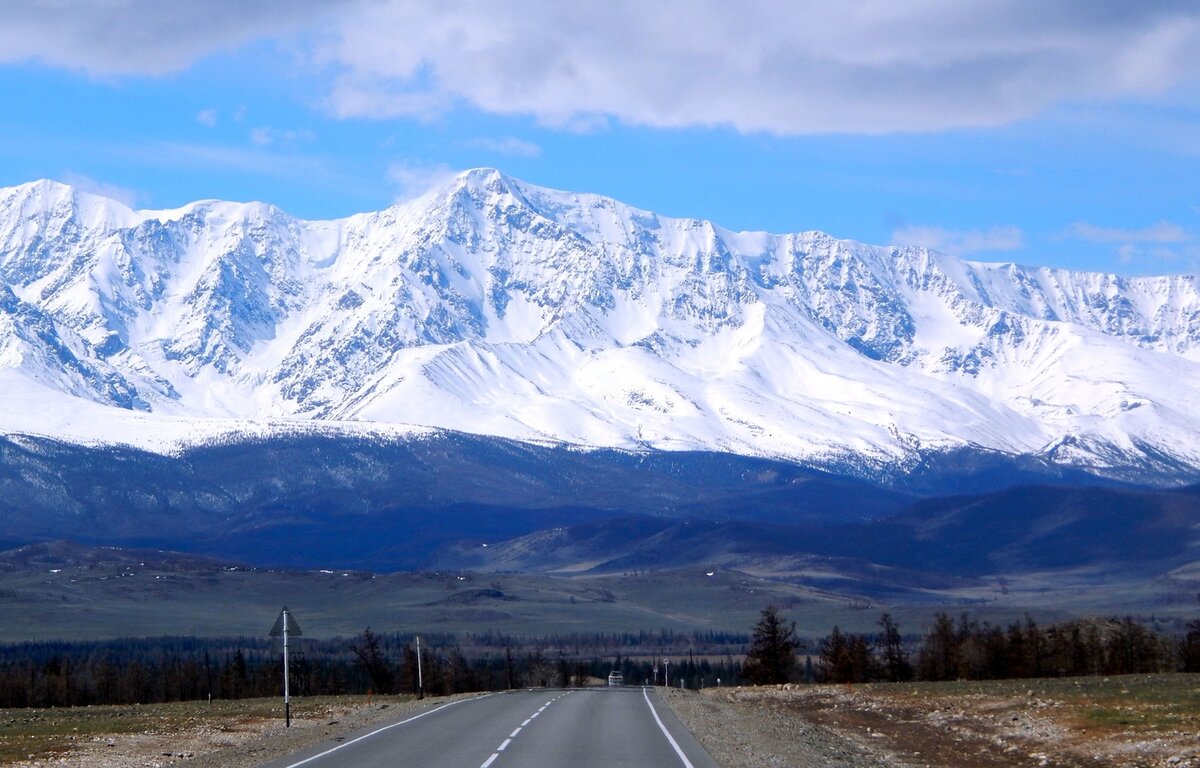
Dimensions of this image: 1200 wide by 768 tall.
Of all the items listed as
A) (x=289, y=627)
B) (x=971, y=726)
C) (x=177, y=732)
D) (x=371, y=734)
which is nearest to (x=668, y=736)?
(x=371, y=734)

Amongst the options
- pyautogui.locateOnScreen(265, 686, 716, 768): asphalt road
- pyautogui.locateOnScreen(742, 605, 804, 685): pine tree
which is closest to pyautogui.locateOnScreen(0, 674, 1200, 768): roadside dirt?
pyautogui.locateOnScreen(265, 686, 716, 768): asphalt road

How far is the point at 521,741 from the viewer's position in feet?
164

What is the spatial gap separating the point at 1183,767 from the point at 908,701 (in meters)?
25.8

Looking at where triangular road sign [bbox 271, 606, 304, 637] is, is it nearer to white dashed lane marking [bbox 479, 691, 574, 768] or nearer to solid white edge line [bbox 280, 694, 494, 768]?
solid white edge line [bbox 280, 694, 494, 768]

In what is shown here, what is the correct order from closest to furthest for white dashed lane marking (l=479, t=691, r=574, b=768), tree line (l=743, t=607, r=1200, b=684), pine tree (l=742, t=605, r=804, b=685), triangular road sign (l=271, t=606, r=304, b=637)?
white dashed lane marking (l=479, t=691, r=574, b=768) → triangular road sign (l=271, t=606, r=304, b=637) → tree line (l=743, t=607, r=1200, b=684) → pine tree (l=742, t=605, r=804, b=685)

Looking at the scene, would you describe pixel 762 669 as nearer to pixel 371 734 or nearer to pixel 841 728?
pixel 841 728

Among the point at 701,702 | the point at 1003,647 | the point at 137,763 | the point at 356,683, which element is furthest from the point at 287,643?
the point at 356,683

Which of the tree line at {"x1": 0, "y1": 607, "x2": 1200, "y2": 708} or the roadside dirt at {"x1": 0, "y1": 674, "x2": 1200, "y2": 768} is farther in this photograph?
the tree line at {"x1": 0, "y1": 607, "x2": 1200, "y2": 708}

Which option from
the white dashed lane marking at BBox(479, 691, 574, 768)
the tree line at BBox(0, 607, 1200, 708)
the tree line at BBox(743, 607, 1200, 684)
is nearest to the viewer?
the white dashed lane marking at BBox(479, 691, 574, 768)

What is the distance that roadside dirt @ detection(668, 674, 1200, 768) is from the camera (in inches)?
1836

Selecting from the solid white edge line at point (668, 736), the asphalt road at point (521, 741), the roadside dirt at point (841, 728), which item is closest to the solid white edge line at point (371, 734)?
the asphalt road at point (521, 741)

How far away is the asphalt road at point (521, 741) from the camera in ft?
145

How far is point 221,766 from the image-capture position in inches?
1785

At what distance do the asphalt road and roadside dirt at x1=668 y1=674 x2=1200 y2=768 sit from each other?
1412mm
